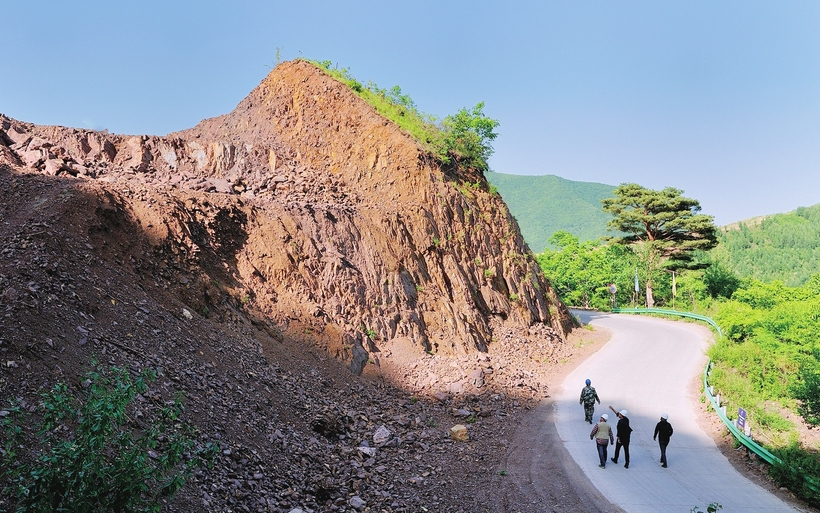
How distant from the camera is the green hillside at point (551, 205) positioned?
11769 centimetres

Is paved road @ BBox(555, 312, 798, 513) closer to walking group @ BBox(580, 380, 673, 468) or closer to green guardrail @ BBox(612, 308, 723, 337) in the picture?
walking group @ BBox(580, 380, 673, 468)

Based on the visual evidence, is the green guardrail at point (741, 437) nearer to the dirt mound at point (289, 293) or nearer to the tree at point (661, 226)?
the dirt mound at point (289, 293)

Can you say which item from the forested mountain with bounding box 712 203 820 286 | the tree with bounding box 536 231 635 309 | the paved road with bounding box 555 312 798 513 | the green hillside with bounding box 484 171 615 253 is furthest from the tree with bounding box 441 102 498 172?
the green hillside with bounding box 484 171 615 253

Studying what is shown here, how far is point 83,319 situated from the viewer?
9.30 metres

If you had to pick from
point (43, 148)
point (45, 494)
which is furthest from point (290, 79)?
point (45, 494)

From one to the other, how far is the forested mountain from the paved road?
55.2 meters

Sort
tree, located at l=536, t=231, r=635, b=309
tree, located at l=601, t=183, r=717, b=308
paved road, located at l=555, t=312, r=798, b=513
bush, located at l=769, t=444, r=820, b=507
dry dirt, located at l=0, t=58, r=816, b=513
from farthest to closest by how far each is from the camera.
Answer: tree, located at l=536, t=231, r=635, b=309 → tree, located at l=601, t=183, r=717, b=308 → paved road, located at l=555, t=312, r=798, b=513 → bush, located at l=769, t=444, r=820, b=507 → dry dirt, located at l=0, t=58, r=816, b=513

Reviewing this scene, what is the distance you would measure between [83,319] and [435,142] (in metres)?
17.0

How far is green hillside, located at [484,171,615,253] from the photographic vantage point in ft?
386

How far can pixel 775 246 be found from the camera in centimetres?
8294

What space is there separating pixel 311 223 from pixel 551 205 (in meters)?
123

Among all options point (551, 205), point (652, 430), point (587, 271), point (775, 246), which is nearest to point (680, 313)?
point (587, 271)

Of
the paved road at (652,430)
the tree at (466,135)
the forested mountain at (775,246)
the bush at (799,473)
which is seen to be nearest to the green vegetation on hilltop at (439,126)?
the tree at (466,135)

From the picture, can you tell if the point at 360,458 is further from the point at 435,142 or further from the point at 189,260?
the point at 435,142
